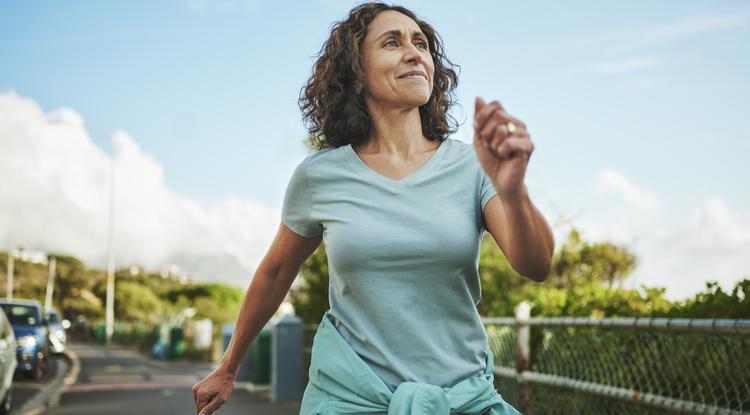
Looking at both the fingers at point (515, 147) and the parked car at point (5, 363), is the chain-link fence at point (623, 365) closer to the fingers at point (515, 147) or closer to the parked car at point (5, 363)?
the fingers at point (515, 147)

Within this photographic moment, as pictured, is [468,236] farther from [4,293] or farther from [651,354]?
[4,293]

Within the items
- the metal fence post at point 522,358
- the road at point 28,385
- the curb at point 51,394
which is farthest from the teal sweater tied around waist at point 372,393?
the road at point 28,385

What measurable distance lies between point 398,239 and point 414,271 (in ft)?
0.26

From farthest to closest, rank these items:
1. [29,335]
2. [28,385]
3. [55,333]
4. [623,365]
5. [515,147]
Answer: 1. [55,333]
2. [29,335]
3. [28,385]
4. [623,365]
5. [515,147]

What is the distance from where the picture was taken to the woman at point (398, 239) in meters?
2.12

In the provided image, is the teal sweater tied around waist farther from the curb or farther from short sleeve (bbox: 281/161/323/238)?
the curb

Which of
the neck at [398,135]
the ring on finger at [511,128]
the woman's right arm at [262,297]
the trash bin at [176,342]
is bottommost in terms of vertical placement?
the trash bin at [176,342]

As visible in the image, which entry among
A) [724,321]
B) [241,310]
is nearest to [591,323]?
[724,321]

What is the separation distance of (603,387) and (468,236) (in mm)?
4481

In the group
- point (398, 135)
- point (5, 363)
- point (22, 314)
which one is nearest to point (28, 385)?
point (22, 314)

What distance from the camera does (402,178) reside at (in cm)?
232

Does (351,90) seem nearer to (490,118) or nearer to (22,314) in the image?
(490,118)

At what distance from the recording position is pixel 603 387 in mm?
6344

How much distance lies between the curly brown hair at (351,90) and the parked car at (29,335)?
18.1m
